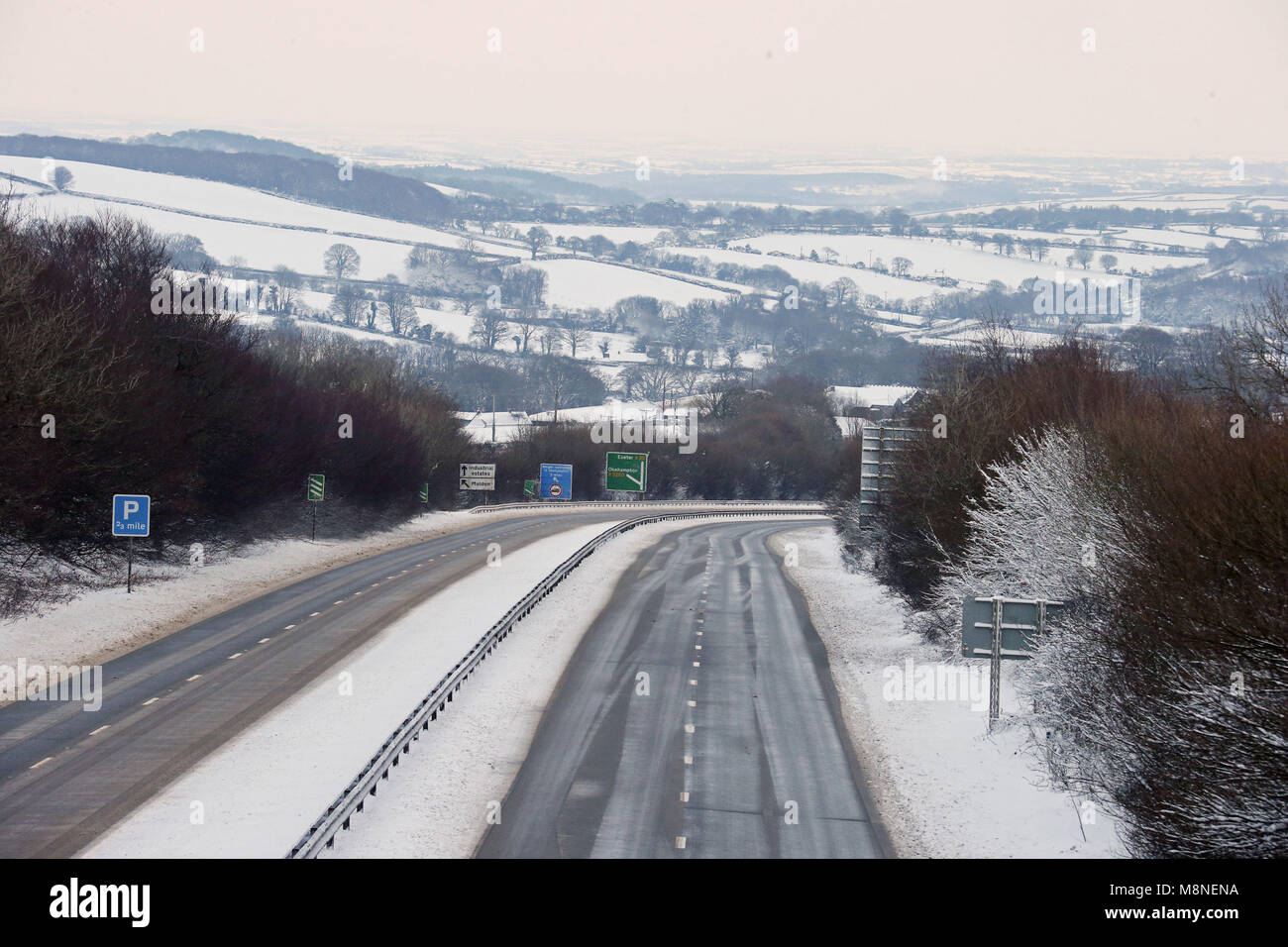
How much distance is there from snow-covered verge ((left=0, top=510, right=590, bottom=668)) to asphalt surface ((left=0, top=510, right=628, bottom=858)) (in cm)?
91

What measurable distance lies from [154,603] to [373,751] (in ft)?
61.1

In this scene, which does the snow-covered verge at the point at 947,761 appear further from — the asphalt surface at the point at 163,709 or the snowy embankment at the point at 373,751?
the asphalt surface at the point at 163,709

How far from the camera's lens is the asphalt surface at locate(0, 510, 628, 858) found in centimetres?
1903

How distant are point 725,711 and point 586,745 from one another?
179 inches

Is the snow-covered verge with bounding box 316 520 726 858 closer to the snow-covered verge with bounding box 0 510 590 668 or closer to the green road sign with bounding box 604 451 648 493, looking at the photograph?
the snow-covered verge with bounding box 0 510 590 668

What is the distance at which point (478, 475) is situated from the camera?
9725 cm

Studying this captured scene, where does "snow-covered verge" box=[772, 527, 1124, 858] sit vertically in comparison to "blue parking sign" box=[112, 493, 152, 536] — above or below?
below

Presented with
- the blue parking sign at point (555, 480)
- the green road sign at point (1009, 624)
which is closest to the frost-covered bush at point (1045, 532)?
the green road sign at point (1009, 624)

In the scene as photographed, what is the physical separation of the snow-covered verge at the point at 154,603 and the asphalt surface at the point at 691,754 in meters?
11.8

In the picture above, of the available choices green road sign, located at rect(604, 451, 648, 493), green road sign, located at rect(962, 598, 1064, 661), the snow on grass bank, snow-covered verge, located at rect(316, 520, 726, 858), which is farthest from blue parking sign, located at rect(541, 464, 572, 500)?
green road sign, located at rect(962, 598, 1064, 661)
